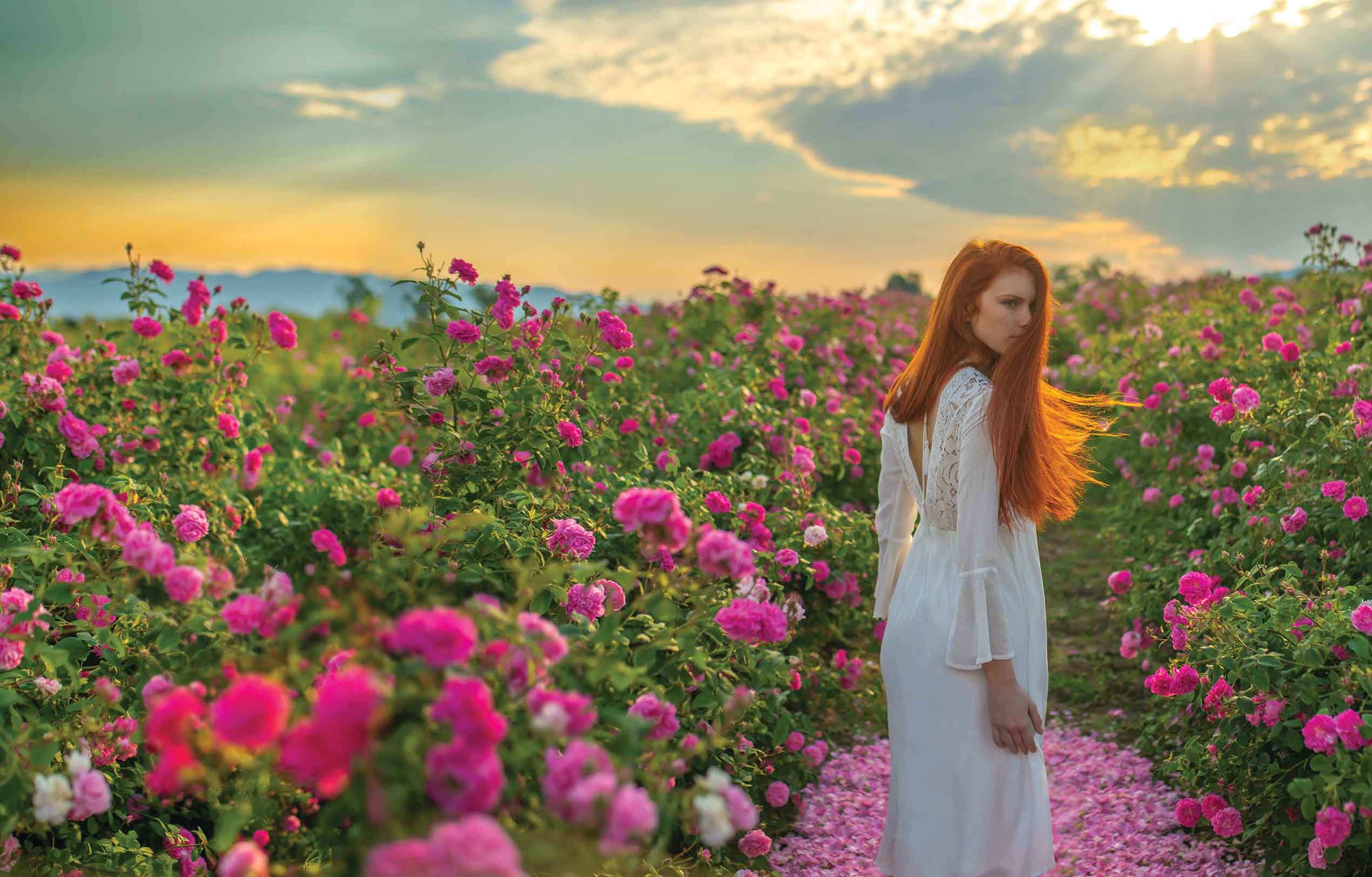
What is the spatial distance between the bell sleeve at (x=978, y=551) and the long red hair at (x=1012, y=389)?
0.04 m

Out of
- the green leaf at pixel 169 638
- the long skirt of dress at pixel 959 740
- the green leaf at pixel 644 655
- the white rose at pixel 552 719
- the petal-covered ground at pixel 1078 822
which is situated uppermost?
the white rose at pixel 552 719

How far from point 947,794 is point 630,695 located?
106 cm

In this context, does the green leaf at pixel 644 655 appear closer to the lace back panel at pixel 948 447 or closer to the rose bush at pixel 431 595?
the rose bush at pixel 431 595

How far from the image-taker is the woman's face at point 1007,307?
249 centimetres

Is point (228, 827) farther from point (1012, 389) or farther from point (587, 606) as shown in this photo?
point (1012, 389)

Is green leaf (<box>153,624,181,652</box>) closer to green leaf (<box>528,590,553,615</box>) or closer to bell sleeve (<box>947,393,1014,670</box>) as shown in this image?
green leaf (<box>528,590,553,615</box>)

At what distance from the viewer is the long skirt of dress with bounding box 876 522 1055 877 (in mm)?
2486

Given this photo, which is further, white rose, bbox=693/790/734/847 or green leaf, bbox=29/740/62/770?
green leaf, bbox=29/740/62/770

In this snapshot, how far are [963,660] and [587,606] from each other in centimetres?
91

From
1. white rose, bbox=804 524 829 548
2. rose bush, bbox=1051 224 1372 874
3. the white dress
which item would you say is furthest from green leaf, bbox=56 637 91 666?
rose bush, bbox=1051 224 1372 874

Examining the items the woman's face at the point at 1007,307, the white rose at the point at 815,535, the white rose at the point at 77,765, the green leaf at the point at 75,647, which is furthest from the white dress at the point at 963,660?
the green leaf at the point at 75,647

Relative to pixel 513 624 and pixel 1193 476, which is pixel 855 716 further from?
pixel 513 624

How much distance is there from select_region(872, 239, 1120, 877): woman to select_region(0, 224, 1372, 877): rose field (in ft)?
1.48

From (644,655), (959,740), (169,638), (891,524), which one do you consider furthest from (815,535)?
(169,638)
